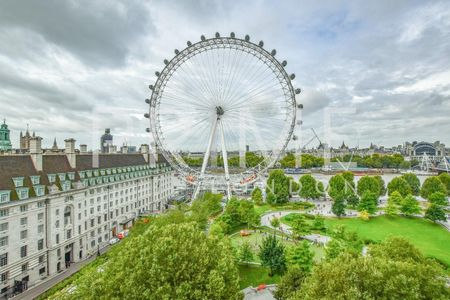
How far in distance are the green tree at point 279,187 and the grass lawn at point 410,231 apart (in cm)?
1413

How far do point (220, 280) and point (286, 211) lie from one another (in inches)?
1812

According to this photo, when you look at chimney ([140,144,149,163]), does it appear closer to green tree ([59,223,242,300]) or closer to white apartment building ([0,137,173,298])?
white apartment building ([0,137,173,298])

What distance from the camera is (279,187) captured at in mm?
64938

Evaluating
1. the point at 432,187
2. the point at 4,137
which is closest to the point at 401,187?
the point at 432,187

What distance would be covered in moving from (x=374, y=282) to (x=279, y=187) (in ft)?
170

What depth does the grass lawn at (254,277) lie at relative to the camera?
1101 inches

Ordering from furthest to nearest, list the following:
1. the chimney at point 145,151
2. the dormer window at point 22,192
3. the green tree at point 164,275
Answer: the chimney at point 145,151 → the dormer window at point 22,192 → the green tree at point 164,275

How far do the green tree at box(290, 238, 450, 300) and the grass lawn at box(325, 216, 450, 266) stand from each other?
77.2 ft

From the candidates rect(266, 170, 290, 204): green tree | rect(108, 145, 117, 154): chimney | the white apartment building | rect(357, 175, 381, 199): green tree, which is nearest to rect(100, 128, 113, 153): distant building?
rect(108, 145, 117, 154): chimney

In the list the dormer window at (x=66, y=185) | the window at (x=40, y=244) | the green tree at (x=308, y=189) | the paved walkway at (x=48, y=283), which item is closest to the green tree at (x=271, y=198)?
the green tree at (x=308, y=189)

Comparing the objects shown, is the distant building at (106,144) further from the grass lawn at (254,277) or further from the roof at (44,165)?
the grass lawn at (254,277)

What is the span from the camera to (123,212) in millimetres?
50781

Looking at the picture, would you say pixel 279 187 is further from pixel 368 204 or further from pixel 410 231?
pixel 410 231

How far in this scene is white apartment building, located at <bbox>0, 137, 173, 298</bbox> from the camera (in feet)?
95.7
